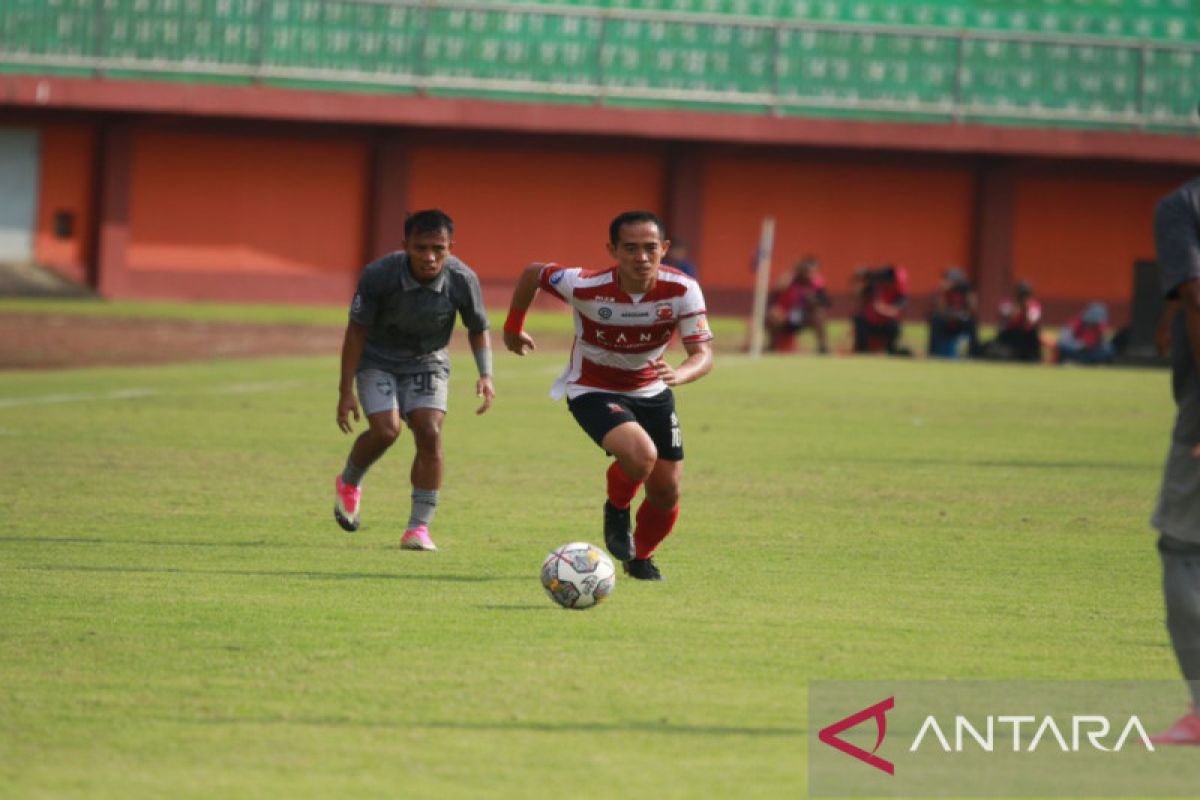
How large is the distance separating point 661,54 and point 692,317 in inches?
1222

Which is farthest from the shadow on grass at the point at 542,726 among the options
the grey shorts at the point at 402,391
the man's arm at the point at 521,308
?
the grey shorts at the point at 402,391

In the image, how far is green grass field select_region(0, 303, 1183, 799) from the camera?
19.7 ft

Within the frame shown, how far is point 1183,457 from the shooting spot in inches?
244

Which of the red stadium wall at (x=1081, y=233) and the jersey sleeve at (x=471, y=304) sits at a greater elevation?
the jersey sleeve at (x=471, y=304)

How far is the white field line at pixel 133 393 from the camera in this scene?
65.9ft

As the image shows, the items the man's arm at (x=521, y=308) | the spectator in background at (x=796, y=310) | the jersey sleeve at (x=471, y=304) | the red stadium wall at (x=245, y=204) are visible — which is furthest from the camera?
the red stadium wall at (x=245, y=204)

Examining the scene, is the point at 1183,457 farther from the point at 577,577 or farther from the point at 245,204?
the point at 245,204

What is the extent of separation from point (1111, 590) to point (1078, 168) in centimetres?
3549

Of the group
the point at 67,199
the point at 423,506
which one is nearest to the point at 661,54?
the point at 67,199

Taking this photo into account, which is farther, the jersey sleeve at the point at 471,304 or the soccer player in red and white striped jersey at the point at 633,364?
the jersey sleeve at the point at 471,304

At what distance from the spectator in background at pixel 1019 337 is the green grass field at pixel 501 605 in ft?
48.1

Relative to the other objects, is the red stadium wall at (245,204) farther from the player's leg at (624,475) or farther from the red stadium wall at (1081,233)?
the player's leg at (624,475)

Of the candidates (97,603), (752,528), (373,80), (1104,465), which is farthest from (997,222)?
(97,603)

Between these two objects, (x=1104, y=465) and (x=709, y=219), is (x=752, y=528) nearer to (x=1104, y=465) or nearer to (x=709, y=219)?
(x=1104, y=465)
